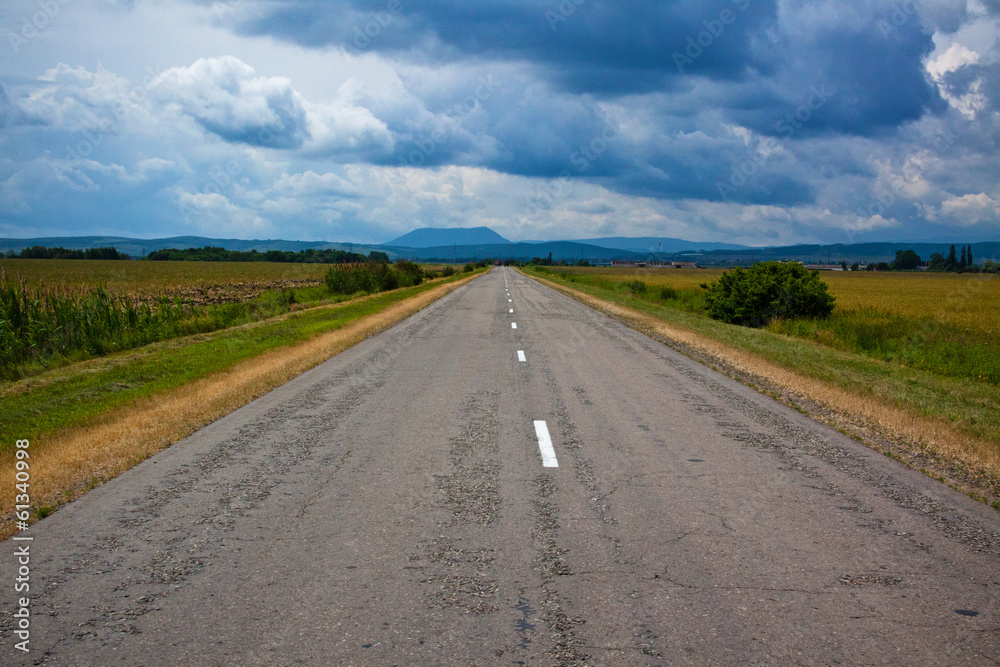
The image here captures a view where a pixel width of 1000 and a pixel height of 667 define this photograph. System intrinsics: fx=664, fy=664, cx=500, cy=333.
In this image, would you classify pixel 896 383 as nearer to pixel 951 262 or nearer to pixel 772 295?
pixel 772 295

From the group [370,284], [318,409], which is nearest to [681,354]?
[318,409]

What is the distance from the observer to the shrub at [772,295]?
25.3m

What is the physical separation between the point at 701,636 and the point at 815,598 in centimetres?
95

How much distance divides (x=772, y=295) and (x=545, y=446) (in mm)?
21567

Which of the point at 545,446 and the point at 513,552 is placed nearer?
the point at 513,552

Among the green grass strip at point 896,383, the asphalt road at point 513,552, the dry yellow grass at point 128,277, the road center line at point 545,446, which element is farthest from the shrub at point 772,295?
the dry yellow grass at point 128,277

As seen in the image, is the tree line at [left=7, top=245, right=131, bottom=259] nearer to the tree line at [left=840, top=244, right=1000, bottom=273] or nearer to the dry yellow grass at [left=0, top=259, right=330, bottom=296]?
the dry yellow grass at [left=0, top=259, right=330, bottom=296]

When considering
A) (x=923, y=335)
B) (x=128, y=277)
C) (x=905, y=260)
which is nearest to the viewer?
(x=923, y=335)

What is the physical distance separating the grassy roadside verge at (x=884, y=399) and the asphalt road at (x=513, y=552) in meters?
0.68

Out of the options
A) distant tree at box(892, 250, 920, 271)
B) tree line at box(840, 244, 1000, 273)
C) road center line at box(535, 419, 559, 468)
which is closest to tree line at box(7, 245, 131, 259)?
road center line at box(535, 419, 559, 468)

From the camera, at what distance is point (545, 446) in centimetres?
748

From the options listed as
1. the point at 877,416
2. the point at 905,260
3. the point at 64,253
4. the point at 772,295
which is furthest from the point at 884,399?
the point at 905,260

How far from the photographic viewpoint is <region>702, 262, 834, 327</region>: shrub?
83.0 ft

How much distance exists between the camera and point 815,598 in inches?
161
